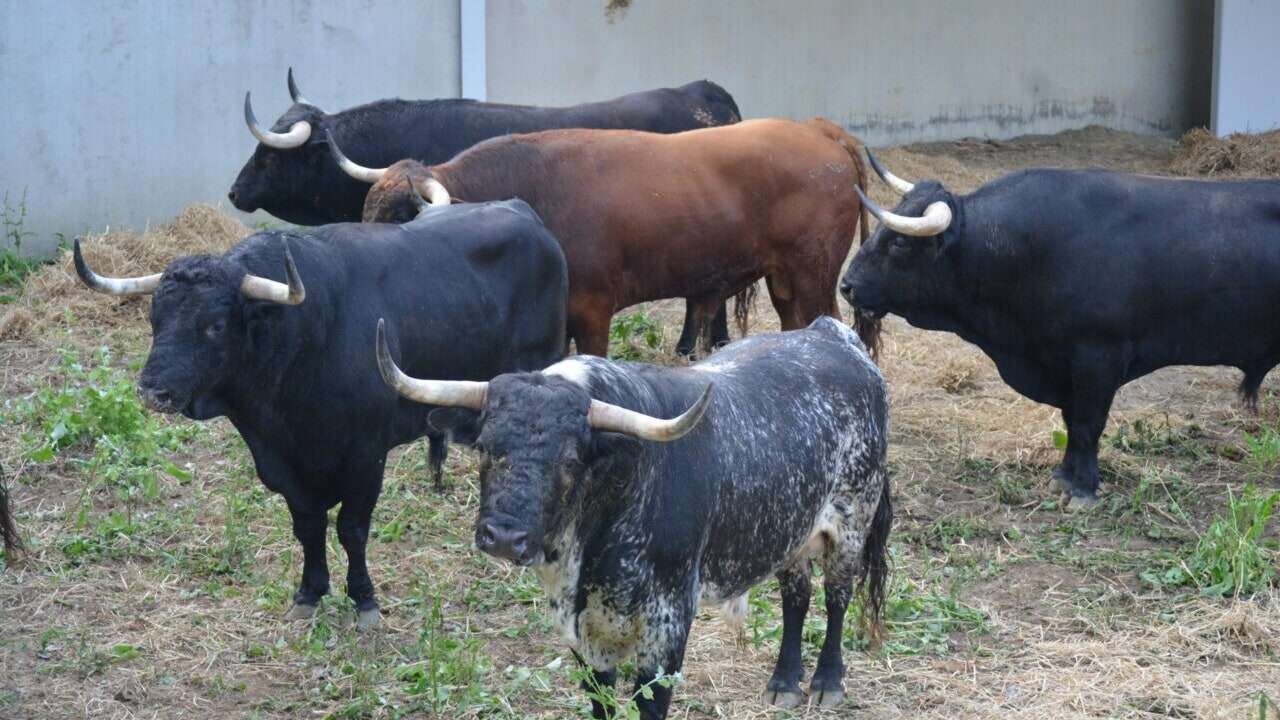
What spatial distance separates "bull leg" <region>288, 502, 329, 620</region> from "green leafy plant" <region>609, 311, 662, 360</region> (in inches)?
140

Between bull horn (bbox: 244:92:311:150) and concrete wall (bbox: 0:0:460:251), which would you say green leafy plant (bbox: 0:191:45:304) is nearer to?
concrete wall (bbox: 0:0:460:251)

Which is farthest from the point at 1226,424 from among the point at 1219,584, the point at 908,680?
the point at 908,680

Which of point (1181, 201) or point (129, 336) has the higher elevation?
point (1181, 201)

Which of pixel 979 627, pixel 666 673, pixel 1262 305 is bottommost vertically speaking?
pixel 979 627

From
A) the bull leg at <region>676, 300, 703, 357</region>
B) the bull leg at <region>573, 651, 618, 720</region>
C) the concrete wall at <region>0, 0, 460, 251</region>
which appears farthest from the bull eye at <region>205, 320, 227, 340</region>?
the concrete wall at <region>0, 0, 460, 251</region>

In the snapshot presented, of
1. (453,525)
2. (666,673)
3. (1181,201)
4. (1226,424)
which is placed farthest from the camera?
(1226,424)

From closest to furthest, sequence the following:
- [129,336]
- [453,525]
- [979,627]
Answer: [979,627]
[453,525]
[129,336]

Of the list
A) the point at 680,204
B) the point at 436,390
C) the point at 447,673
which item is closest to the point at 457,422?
the point at 436,390

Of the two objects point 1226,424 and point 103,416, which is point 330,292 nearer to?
point 103,416

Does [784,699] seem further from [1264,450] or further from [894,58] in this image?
[894,58]

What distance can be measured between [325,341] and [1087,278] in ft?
11.5

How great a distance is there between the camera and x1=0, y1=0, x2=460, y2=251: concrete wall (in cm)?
1075

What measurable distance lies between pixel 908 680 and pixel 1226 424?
3.63 meters

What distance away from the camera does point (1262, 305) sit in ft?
23.5
